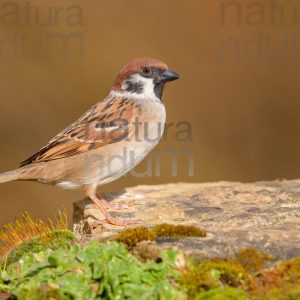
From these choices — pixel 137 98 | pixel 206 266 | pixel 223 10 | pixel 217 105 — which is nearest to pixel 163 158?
pixel 217 105

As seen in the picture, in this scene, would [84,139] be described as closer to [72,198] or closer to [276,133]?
[72,198]

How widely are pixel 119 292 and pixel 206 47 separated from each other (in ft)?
25.7

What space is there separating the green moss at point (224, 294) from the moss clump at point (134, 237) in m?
0.69

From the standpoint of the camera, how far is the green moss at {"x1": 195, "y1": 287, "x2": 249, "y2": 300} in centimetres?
375

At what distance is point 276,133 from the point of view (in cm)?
1111

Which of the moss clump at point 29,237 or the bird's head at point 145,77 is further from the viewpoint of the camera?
the bird's head at point 145,77

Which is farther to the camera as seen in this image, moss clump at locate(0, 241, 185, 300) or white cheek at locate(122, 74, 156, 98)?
white cheek at locate(122, 74, 156, 98)

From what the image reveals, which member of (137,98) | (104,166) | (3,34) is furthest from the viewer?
(3,34)

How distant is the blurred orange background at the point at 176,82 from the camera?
10.7m

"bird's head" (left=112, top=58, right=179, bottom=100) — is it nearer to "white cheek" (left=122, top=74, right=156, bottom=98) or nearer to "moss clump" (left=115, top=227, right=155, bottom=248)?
"white cheek" (left=122, top=74, right=156, bottom=98)

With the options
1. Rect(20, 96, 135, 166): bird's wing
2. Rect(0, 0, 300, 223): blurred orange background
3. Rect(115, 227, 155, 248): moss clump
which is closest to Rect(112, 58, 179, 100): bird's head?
Rect(20, 96, 135, 166): bird's wing

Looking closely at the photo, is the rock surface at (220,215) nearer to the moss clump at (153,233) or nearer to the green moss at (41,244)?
the moss clump at (153,233)

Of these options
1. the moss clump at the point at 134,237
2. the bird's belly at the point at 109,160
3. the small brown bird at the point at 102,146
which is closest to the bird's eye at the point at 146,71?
the small brown bird at the point at 102,146

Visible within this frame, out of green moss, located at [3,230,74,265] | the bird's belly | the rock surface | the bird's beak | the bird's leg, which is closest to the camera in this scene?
the rock surface
